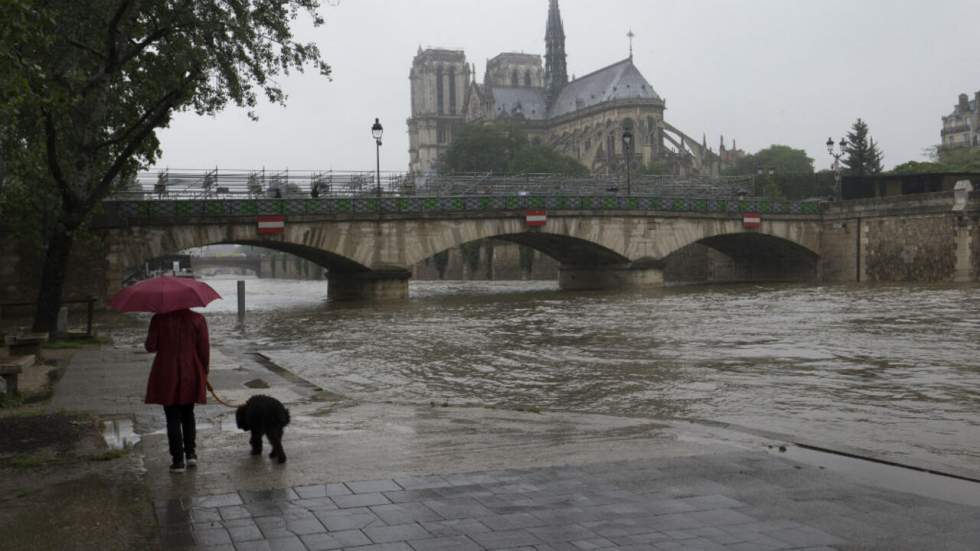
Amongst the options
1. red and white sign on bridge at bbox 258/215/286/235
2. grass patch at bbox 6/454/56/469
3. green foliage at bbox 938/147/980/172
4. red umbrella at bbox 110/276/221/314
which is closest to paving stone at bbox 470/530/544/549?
red umbrella at bbox 110/276/221/314

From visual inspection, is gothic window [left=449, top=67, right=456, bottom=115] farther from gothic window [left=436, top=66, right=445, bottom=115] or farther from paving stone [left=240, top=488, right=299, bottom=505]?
paving stone [left=240, top=488, right=299, bottom=505]

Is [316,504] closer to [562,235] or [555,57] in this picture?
[562,235]

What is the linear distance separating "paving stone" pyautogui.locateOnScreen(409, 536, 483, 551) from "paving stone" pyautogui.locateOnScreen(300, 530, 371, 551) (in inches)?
11.5

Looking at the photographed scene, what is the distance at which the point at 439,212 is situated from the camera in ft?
144

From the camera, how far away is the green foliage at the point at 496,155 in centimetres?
9819

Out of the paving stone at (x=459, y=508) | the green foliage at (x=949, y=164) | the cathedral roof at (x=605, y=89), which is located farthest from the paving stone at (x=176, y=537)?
the cathedral roof at (x=605, y=89)

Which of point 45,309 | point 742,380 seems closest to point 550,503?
point 742,380

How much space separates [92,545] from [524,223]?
41.0 metres

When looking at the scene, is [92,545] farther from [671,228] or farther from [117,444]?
[671,228]

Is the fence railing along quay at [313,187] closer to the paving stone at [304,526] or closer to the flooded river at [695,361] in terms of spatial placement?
the flooded river at [695,361]

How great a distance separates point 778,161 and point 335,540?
395 ft

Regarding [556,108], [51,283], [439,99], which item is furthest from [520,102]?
[51,283]

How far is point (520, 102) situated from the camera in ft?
509

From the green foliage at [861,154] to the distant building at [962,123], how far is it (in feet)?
187
